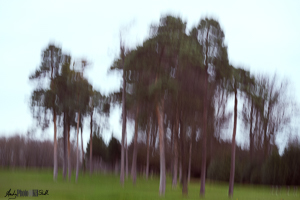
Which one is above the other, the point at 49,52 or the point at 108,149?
the point at 49,52

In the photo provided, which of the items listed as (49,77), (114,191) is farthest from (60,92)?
(114,191)

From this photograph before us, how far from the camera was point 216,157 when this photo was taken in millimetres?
48031

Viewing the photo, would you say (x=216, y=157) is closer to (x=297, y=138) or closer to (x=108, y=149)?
(x=297, y=138)

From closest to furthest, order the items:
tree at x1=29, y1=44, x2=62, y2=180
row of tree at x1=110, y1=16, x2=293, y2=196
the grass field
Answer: the grass field → row of tree at x1=110, y1=16, x2=293, y2=196 → tree at x1=29, y1=44, x2=62, y2=180

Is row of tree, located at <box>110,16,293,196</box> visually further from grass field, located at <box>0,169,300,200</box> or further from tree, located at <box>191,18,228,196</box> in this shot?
grass field, located at <box>0,169,300,200</box>

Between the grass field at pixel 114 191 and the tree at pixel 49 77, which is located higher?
the tree at pixel 49 77

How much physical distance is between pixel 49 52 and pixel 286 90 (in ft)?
92.9

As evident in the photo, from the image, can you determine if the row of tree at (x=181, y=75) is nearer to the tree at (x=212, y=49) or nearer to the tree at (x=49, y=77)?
the tree at (x=212, y=49)

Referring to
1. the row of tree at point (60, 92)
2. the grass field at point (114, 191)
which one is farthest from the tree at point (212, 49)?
the row of tree at point (60, 92)

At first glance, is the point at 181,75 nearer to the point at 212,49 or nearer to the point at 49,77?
the point at 212,49

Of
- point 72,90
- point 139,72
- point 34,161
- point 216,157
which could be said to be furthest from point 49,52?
point 34,161

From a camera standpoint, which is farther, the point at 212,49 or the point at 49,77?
the point at 49,77

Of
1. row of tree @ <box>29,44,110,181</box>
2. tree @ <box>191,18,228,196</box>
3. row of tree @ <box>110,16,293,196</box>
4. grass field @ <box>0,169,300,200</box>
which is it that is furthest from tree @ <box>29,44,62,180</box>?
tree @ <box>191,18,228,196</box>

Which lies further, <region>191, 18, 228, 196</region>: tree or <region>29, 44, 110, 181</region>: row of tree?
<region>29, 44, 110, 181</region>: row of tree
